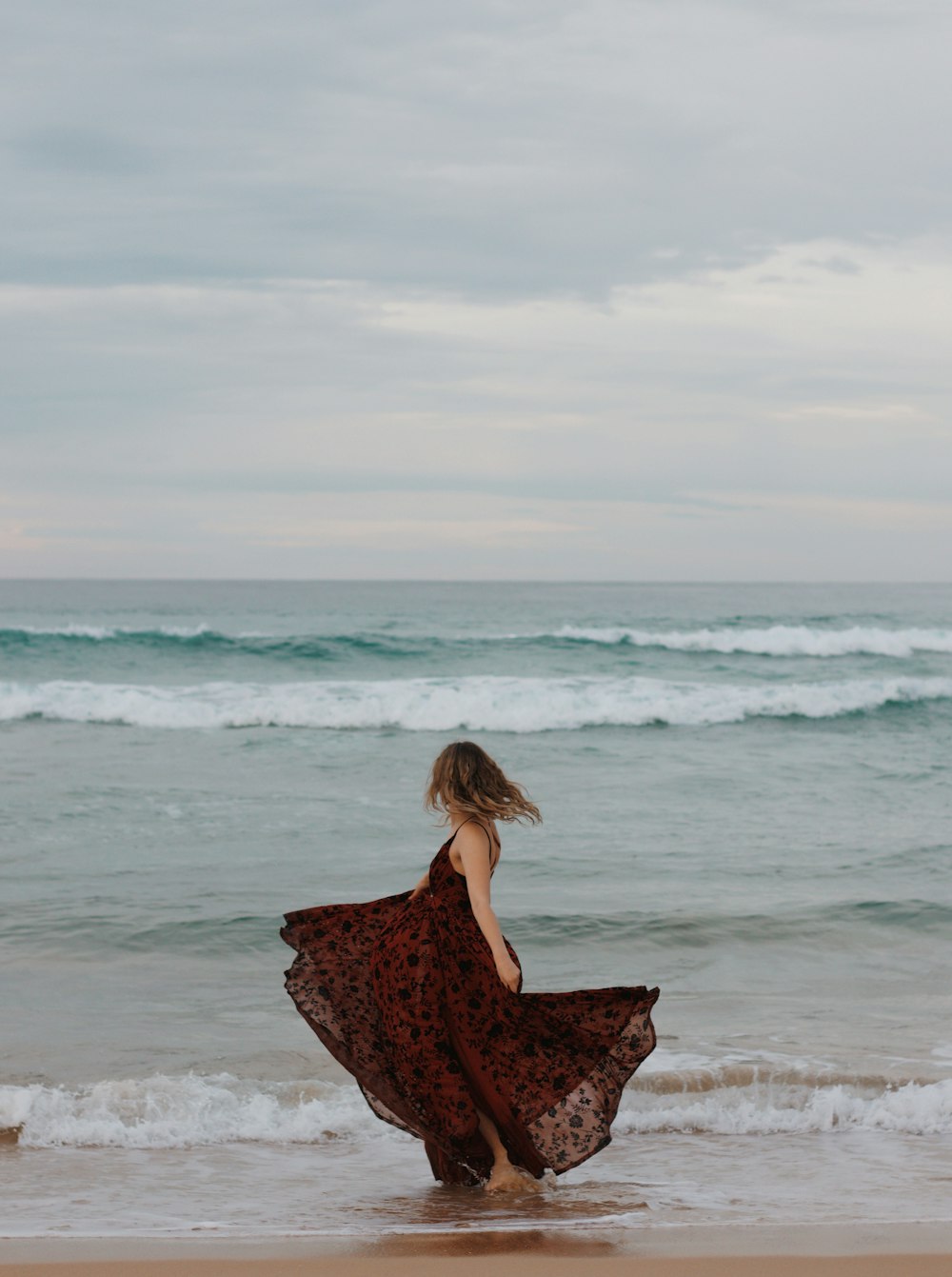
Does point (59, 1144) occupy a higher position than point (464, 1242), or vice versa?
point (464, 1242)

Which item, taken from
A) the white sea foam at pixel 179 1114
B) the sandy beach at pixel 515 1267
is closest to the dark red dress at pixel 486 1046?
the sandy beach at pixel 515 1267

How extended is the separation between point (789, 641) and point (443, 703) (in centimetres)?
1616

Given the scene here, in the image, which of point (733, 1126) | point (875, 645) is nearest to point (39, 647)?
point (875, 645)

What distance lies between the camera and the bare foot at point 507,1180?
4074 millimetres

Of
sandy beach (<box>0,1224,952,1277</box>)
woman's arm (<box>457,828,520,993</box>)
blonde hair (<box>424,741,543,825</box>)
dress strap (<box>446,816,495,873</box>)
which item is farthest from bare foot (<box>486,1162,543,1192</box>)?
blonde hair (<box>424,741,543,825</box>)

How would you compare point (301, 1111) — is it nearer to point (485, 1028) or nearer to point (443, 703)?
point (485, 1028)

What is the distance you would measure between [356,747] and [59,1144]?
41.0 ft

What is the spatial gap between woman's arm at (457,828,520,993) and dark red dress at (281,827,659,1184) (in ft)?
0.17

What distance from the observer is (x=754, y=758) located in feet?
54.3

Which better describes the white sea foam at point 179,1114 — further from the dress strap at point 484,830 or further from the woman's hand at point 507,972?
the dress strap at point 484,830

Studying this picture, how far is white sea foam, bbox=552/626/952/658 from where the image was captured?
33.3 m

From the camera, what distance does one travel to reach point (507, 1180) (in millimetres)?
4074

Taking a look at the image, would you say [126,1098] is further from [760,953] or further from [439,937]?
[760,953]

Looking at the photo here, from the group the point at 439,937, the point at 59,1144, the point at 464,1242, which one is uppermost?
the point at 439,937
